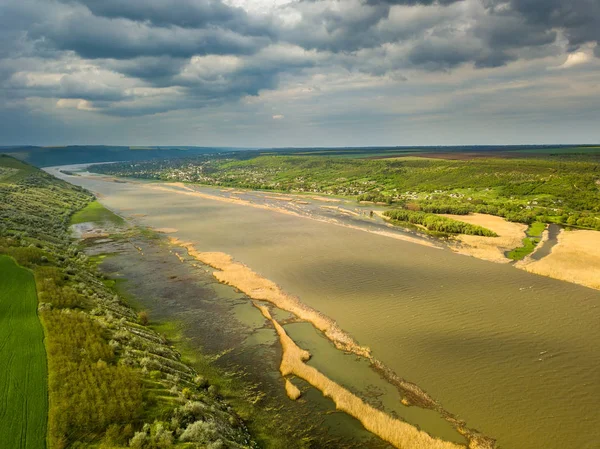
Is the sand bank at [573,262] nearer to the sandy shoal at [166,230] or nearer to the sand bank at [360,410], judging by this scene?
the sand bank at [360,410]

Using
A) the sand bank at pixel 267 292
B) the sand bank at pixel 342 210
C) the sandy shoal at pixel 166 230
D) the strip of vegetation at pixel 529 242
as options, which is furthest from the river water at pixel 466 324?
the sand bank at pixel 342 210

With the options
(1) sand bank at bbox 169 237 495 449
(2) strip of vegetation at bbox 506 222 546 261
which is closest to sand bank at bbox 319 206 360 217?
(2) strip of vegetation at bbox 506 222 546 261

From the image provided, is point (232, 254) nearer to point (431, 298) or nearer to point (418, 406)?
point (431, 298)

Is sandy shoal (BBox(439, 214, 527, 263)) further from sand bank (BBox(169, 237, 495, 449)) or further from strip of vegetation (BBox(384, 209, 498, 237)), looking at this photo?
sand bank (BBox(169, 237, 495, 449))

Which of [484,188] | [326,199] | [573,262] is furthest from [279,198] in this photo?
[573,262]

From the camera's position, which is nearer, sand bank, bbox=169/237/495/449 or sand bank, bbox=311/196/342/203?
sand bank, bbox=169/237/495/449

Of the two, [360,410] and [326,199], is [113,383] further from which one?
[326,199]
